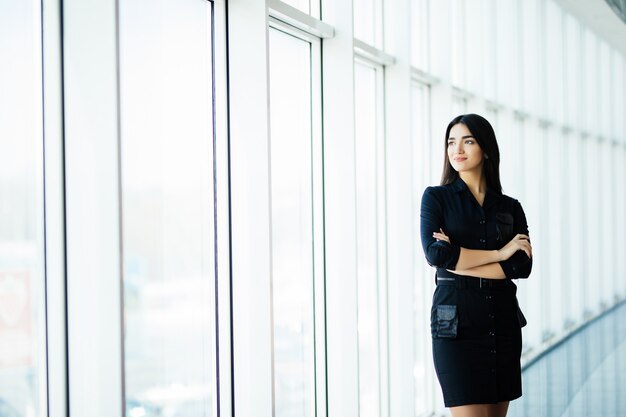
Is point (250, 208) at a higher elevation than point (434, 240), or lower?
higher

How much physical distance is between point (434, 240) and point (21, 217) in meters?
1.65

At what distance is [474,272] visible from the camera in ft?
9.32

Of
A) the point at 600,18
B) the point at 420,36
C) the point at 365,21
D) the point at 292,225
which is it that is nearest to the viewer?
the point at 292,225

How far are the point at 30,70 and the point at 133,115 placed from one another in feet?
1.64

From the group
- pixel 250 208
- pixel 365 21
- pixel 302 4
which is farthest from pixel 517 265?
pixel 365 21

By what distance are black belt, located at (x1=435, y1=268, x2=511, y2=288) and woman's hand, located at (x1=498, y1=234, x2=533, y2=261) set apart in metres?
0.11

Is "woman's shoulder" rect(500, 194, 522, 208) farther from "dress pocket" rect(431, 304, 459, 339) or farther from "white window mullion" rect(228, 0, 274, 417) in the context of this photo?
"white window mullion" rect(228, 0, 274, 417)

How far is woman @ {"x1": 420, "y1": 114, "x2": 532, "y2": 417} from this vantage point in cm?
279

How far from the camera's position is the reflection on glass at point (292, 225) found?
135 inches

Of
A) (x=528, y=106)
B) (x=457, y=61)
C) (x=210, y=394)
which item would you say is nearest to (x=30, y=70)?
(x=210, y=394)

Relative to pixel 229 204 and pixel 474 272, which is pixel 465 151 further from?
pixel 229 204

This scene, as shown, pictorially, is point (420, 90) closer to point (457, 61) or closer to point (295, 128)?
point (457, 61)

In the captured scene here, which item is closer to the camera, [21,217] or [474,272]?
[21,217]

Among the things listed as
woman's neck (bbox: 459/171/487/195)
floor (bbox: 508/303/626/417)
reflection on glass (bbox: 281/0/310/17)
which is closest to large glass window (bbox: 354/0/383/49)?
reflection on glass (bbox: 281/0/310/17)
